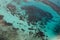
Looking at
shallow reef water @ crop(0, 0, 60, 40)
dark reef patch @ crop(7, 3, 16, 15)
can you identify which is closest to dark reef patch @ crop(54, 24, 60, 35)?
shallow reef water @ crop(0, 0, 60, 40)

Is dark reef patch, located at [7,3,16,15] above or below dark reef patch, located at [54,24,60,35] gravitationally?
above

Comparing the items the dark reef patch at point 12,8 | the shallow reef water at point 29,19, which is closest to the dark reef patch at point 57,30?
the shallow reef water at point 29,19

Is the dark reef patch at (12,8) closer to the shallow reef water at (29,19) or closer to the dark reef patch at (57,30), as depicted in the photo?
the shallow reef water at (29,19)

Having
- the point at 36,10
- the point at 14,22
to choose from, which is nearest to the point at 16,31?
the point at 14,22

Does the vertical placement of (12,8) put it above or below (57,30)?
above

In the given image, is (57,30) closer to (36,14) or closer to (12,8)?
(36,14)

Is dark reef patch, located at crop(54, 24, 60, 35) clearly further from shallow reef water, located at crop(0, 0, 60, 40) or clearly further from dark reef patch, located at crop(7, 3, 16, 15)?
dark reef patch, located at crop(7, 3, 16, 15)

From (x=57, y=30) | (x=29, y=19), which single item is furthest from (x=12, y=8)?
(x=57, y=30)
